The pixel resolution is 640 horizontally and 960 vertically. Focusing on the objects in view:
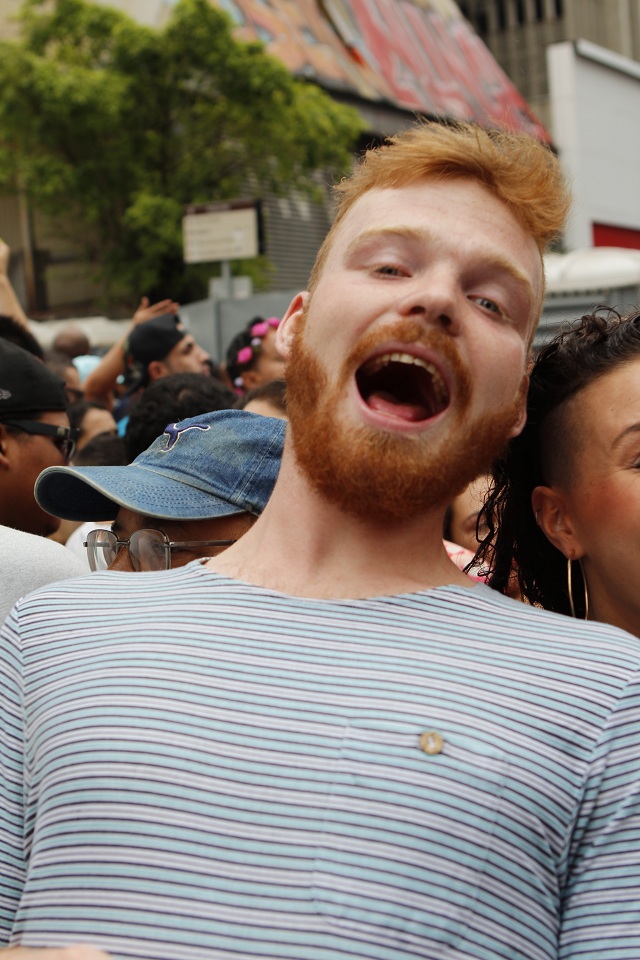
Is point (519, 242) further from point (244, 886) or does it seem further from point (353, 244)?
point (244, 886)

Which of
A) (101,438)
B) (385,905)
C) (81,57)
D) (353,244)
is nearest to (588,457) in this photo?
(353,244)

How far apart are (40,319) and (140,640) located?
938 inches

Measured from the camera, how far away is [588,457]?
215 centimetres

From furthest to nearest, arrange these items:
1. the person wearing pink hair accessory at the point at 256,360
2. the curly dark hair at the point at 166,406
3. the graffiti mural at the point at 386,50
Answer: the graffiti mural at the point at 386,50
the person wearing pink hair accessory at the point at 256,360
the curly dark hair at the point at 166,406

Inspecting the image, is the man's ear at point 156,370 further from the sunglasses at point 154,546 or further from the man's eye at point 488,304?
the man's eye at point 488,304

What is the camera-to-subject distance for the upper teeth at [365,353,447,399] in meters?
1.73

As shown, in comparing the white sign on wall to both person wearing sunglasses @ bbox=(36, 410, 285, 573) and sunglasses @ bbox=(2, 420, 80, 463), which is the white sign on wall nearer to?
sunglasses @ bbox=(2, 420, 80, 463)

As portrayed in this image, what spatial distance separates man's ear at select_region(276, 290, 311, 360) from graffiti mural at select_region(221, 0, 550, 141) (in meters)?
22.2

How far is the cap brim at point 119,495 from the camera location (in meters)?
2.38

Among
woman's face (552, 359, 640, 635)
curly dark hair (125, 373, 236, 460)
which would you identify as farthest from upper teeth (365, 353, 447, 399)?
curly dark hair (125, 373, 236, 460)

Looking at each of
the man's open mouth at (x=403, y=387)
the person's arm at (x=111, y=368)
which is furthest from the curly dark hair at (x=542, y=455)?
the person's arm at (x=111, y=368)

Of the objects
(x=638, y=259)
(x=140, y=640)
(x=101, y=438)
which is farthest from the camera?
(x=638, y=259)

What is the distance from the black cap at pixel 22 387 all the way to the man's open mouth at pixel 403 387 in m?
1.73

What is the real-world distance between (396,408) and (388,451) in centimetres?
11
